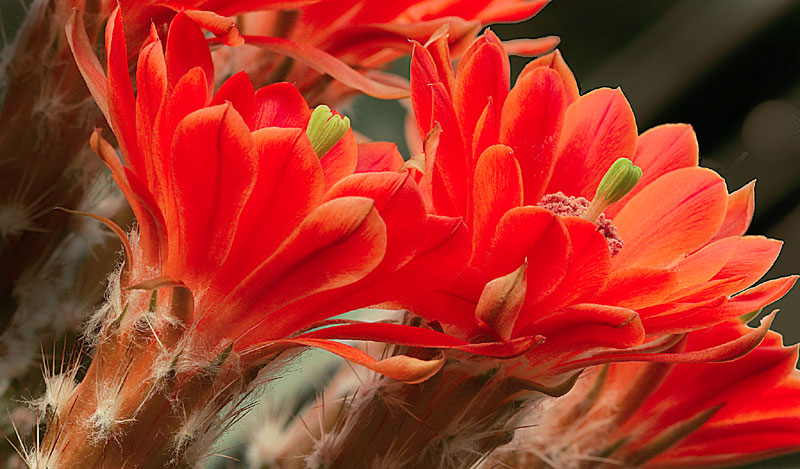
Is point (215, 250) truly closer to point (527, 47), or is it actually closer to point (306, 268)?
point (306, 268)

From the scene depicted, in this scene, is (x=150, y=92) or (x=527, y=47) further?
(x=527, y=47)

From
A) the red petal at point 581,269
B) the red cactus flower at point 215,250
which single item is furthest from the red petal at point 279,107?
the red petal at point 581,269

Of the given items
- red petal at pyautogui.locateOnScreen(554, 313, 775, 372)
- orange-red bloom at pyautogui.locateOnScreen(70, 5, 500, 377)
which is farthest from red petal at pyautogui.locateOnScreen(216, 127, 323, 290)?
red petal at pyautogui.locateOnScreen(554, 313, 775, 372)

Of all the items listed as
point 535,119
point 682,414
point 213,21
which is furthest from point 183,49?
point 682,414

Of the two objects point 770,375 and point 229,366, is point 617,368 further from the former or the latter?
point 229,366

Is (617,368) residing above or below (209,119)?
below

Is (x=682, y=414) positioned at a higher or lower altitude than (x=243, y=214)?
lower

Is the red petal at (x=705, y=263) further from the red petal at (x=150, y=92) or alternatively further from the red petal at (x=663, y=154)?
the red petal at (x=150, y=92)

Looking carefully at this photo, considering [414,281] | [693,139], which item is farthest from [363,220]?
[693,139]
